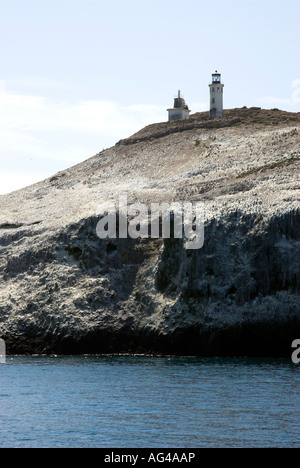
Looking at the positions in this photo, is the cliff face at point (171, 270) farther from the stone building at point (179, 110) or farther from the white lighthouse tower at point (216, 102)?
the stone building at point (179, 110)

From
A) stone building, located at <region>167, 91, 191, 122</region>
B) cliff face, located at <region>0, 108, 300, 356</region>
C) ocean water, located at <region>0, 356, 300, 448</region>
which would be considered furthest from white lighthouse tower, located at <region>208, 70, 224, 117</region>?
ocean water, located at <region>0, 356, 300, 448</region>

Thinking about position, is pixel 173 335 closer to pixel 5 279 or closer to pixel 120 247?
pixel 120 247

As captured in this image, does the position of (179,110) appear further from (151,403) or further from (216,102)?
(151,403)

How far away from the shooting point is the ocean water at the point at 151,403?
36250mm

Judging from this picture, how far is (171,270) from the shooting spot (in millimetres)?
68688

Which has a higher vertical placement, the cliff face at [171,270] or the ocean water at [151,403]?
the cliff face at [171,270]

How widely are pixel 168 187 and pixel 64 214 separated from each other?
1002cm

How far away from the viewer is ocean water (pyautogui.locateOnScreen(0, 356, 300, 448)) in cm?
3625
